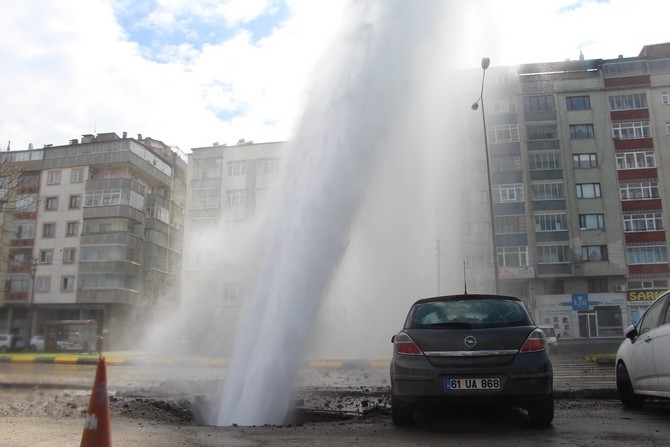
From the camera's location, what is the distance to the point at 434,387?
5617mm

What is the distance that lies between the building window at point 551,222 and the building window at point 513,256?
257 centimetres

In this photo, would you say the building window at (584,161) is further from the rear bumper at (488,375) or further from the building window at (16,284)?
the building window at (16,284)

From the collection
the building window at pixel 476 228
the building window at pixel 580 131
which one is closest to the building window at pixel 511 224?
the building window at pixel 476 228

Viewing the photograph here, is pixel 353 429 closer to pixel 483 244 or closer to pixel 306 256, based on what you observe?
pixel 306 256

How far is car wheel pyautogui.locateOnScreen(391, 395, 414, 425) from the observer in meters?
5.95

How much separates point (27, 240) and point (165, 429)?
189ft

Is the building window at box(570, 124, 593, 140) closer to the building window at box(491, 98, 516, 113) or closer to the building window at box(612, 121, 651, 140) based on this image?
the building window at box(612, 121, 651, 140)

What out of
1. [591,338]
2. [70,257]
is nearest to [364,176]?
[591,338]

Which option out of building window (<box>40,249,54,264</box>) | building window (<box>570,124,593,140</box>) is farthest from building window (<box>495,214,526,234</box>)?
building window (<box>40,249,54,264</box>)

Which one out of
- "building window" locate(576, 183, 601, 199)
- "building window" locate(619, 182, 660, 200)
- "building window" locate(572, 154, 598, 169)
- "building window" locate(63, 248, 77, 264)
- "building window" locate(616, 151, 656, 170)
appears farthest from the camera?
"building window" locate(63, 248, 77, 264)

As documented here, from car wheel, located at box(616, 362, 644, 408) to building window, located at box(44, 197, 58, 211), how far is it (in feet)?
191

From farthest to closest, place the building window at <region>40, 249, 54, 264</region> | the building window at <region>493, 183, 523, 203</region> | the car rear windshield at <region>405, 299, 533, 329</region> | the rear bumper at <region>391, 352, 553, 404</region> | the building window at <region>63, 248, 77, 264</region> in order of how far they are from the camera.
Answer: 1. the building window at <region>40, 249, 54, 264</region>
2. the building window at <region>63, 248, 77, 264</region>
3. the building window at <region>493, 183, 523, 203</region>
4. the car rear windshield at <region>405, 299, 533, 329</region>
5. the rear bumper at <region>391, 352, 553, 404</region>

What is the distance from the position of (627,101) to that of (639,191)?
8649mm

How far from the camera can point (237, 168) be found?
50.4 meters
